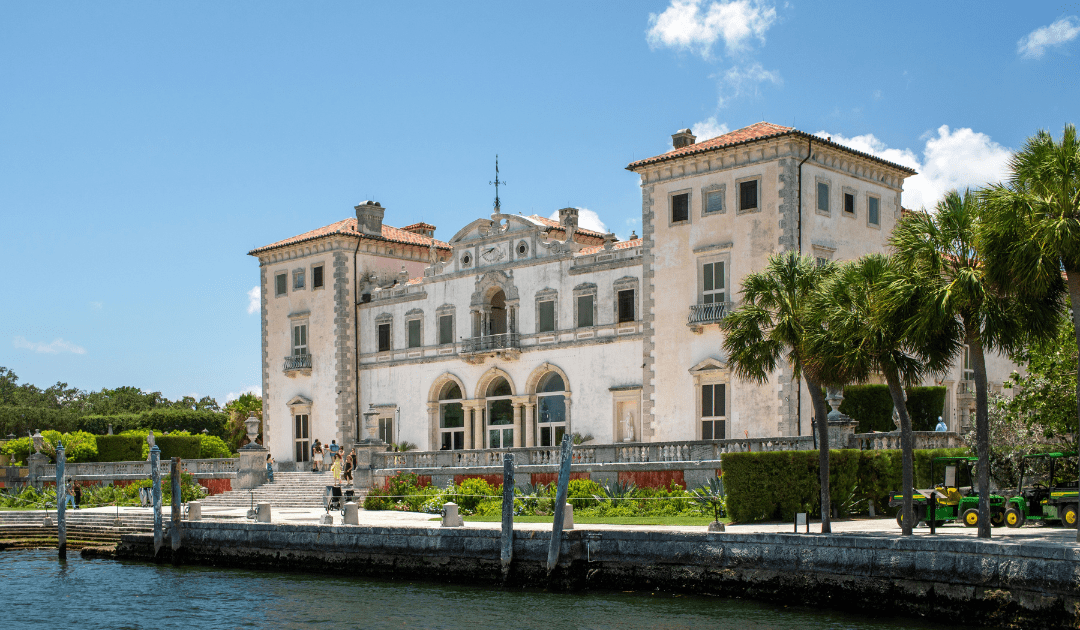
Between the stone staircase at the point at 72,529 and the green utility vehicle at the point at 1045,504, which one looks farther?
the stone staircase at the point at 72,529

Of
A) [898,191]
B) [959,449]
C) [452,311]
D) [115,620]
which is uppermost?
[898,191]

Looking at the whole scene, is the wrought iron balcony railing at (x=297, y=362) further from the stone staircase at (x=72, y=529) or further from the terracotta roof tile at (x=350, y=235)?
the stone staircase at (x=72, y=529)

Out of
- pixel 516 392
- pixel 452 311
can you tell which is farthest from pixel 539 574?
pixel 452 311

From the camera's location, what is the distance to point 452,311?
49000mm

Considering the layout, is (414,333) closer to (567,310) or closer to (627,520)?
(567,310)

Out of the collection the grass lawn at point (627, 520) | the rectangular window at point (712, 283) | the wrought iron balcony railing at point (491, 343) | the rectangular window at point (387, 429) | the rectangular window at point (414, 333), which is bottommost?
the grass lawn at point (627, 520)

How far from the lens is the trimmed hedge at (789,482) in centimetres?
2839

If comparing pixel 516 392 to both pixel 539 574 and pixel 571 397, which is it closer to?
pixel 571 397

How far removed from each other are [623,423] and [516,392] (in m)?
5.59

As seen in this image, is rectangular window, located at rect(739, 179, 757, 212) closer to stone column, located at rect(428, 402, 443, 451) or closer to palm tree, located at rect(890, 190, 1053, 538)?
palm tree, located at rect(890, 190, 1053, 538)

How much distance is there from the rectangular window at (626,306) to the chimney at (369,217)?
48.9ft

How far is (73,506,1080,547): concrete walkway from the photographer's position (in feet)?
74.0

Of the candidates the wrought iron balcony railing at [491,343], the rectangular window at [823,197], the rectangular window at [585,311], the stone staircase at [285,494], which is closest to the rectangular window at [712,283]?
the rectangular window at [823,197]

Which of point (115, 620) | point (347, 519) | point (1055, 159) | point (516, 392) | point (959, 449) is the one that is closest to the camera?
point (1055, 159)
